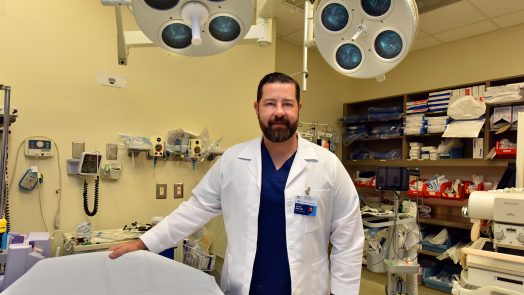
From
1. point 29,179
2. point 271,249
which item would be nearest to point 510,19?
point 271,249

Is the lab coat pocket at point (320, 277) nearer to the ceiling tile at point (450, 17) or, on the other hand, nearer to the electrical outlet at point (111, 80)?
the electrical outlet at point (111, 80)

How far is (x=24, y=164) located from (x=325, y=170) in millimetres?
1963

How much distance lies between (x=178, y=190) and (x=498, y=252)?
2.20m

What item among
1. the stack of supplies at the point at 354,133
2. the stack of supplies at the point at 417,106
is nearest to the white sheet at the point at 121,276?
the stack of supplies at the point at 417,106

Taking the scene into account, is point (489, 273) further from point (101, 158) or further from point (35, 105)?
point (35, 105)

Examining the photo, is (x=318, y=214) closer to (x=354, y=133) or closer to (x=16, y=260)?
(x=16, y=260)

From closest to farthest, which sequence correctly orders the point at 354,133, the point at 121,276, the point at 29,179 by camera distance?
the point at 121,276 < the point at 29,179 < the point at 354,133

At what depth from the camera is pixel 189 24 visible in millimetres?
1007

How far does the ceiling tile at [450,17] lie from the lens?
130 inches

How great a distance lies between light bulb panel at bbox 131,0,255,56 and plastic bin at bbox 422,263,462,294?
3.58 meters

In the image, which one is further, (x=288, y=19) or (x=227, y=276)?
(x=288, y=19)

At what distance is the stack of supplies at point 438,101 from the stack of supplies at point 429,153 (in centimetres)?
41

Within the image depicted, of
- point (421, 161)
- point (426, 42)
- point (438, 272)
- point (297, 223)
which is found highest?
point (426, 42)

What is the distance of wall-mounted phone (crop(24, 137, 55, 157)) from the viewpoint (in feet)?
7.37
